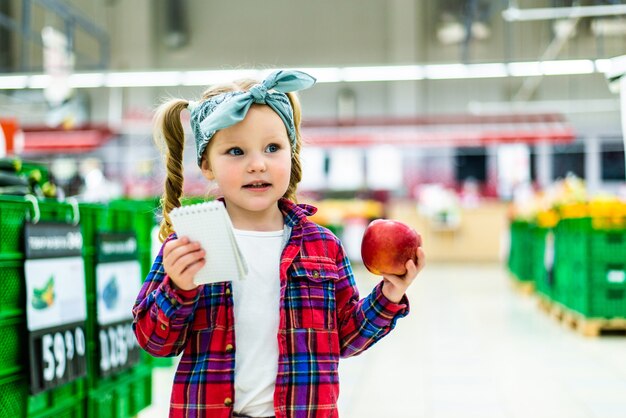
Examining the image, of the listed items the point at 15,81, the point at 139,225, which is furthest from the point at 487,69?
the point at 139,225

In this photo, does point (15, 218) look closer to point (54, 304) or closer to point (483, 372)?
point (54, 304)

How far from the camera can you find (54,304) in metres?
2.34

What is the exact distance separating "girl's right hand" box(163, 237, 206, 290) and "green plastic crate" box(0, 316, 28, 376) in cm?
114

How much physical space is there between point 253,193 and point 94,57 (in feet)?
58.1

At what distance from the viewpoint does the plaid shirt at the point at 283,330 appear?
1323 millimetres

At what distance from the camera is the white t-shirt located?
53.2 inches

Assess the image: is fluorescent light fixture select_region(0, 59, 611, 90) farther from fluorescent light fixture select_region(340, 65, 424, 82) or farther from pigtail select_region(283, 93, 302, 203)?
pigtail select_region(283, 93, 302, 203)

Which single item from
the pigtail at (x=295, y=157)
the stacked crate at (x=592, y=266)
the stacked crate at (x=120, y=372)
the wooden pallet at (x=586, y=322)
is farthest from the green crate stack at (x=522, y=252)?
the pigtail at (x=295, y=157)

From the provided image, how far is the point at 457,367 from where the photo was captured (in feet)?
15.9

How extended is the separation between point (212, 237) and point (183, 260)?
0.06m

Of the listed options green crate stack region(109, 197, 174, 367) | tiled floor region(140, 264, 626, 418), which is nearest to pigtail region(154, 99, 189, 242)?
green crate stack region(109, 197, 174, 367)

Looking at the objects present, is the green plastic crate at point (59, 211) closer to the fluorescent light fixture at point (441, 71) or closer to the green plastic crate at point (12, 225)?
the green plastic crate at point (12, 225)

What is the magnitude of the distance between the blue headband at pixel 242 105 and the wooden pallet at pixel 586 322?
205 inches

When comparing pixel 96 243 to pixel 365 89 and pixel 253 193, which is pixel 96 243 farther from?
pixel 365 89
